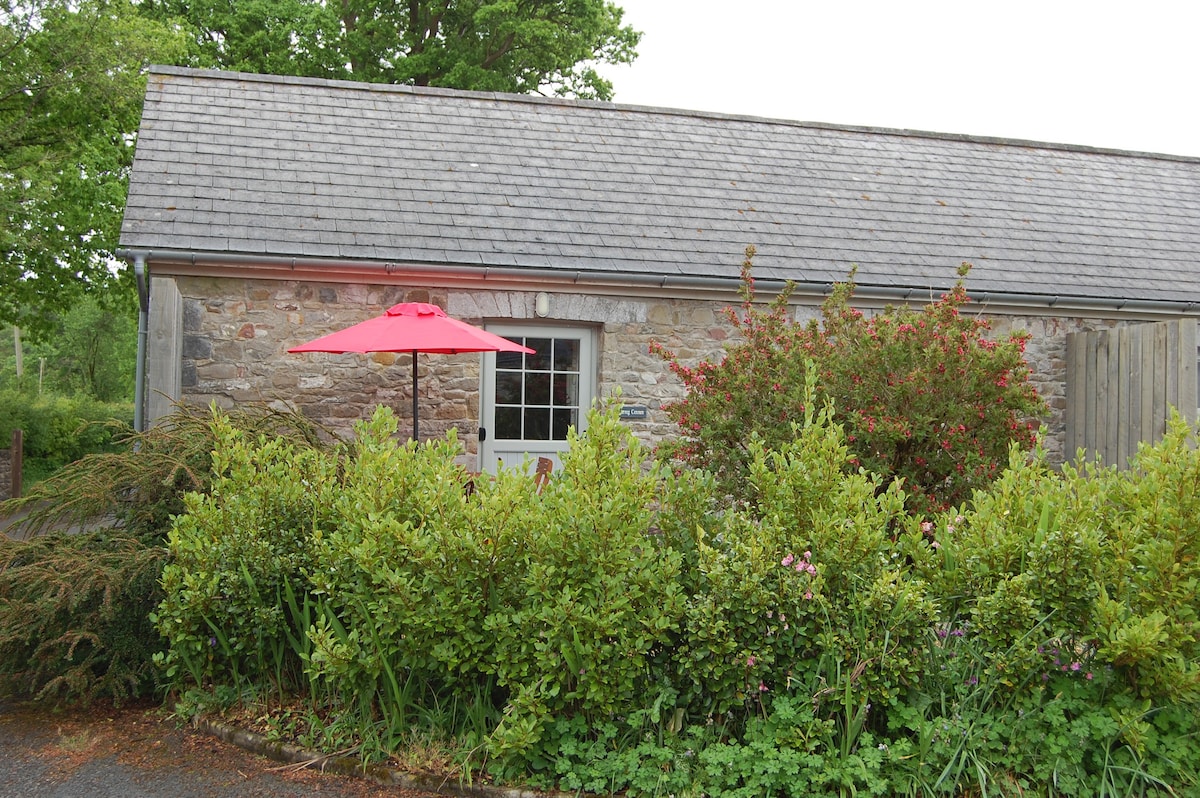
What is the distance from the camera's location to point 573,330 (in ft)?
32.0

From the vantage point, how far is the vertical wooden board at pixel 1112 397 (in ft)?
32.8

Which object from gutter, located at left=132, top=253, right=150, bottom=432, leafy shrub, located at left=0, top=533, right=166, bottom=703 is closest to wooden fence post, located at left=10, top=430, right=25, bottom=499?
gutter, located at left=132, top=253, right=150, bottom=432

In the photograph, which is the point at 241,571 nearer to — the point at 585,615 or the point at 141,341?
the point at 585,615

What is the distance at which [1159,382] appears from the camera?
9398 mm

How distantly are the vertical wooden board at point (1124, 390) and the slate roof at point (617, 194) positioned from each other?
886mm

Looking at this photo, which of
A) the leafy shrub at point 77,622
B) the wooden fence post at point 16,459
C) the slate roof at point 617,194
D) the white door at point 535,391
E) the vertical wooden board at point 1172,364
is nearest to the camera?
the leafy shrub at point 77,622

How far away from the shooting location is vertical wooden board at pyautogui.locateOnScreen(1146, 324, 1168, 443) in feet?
30.5

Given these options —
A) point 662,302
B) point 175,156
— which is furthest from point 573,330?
point 175,156

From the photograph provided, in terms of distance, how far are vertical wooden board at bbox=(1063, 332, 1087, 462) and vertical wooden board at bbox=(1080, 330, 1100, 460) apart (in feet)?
0.09

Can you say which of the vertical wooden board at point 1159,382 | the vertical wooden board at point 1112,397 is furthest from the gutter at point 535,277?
the vertical wooden board at point 1159,382

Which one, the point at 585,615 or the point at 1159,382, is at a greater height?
the point at 1159,382

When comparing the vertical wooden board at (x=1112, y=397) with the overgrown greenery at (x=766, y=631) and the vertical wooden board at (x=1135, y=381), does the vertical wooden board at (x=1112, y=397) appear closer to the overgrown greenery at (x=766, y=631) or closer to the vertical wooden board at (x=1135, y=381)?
the vertical wooden board at (x=1135, y=381)

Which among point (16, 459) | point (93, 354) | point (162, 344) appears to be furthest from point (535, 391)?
point (93, 354)

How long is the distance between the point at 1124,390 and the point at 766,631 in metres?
7.85
